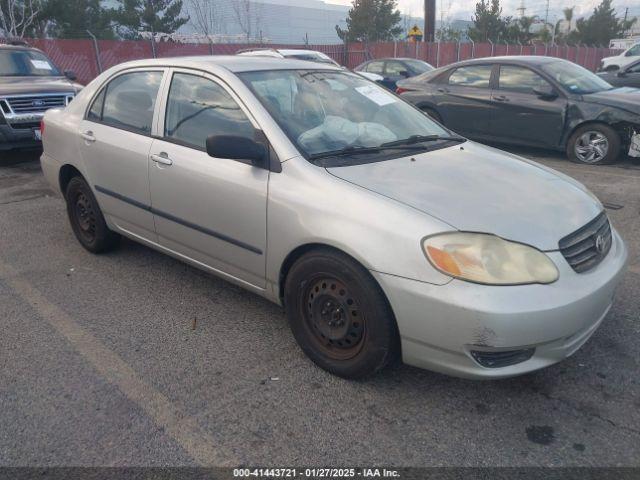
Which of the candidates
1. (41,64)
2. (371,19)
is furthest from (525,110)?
(371,19)

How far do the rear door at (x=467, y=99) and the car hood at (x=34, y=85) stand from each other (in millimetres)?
6007

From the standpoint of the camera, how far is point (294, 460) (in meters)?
2.35

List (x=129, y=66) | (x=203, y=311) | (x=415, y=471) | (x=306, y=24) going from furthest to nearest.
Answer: (x=306, y=24)
(x=129, y=66)
(x=203, y=311)
(x=415, y=471)

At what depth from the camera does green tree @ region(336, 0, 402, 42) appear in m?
41.4

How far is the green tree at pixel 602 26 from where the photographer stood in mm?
43656

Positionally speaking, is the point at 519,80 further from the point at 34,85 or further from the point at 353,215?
the point at 34,85

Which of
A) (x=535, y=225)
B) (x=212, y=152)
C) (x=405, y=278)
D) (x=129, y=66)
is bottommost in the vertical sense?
(x=405, y=278)

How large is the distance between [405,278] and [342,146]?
40.8 inches

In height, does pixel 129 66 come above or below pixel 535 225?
above

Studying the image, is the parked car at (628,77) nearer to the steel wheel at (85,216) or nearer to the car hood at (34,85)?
the car hood at (34,85)

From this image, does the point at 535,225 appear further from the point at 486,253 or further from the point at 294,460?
the point at 294,460

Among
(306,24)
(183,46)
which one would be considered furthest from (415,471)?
(306,24)

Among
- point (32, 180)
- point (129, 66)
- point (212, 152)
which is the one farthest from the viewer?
point (32, 180)

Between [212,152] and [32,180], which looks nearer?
[212,152]
